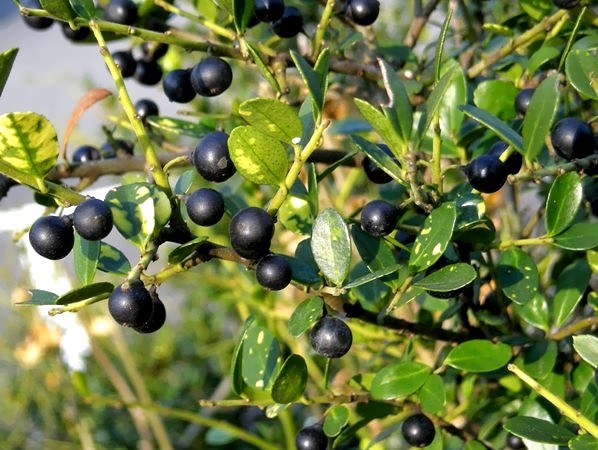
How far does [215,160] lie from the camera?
0.61m

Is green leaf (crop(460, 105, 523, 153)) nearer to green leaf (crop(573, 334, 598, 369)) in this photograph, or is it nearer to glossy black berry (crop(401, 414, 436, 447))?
green leaf (crop(573, 334, 598, 369))

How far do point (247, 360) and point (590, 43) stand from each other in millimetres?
428

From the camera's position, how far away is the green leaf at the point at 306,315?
0.62m

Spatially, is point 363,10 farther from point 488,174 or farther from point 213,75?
point 488,174

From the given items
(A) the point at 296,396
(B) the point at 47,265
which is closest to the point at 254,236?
(A) the point at 296,396

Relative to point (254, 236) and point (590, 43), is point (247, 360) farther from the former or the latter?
point (590, 43)

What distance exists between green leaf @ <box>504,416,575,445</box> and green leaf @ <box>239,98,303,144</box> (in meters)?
0.28

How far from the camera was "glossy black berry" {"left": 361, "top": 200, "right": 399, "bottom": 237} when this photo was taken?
25.5 inches

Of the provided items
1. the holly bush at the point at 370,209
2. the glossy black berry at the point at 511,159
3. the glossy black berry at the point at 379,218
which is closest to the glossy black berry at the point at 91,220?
the holly bush at the point at 370,209

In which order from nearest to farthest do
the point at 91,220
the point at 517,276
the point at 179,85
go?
the point at 91,220
the point at 517,276
the point at 179,85

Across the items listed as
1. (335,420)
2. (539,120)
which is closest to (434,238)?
(539,120)

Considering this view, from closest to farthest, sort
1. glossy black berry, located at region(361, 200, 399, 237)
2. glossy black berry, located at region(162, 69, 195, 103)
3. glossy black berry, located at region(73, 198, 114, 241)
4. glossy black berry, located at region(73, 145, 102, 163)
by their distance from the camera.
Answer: glossy black berry, located at region(73, 198, 114, 241)
glossy black berry, located at region(361, 200, 399, 237)
glossy black berry, located at region(162, 69, 195, 103)
glossy black berry, located at region(73, 145, 102, 163)

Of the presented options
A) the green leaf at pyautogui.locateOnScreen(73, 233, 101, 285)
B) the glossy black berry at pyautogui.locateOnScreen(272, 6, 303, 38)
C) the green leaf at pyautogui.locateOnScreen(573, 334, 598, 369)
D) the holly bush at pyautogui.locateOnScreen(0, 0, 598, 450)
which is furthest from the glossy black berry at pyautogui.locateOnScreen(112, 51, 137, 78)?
the green leaf at pyautogui.locateOnScreen(573, 334, 598, 369)

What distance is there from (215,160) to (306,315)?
0.44 ft
